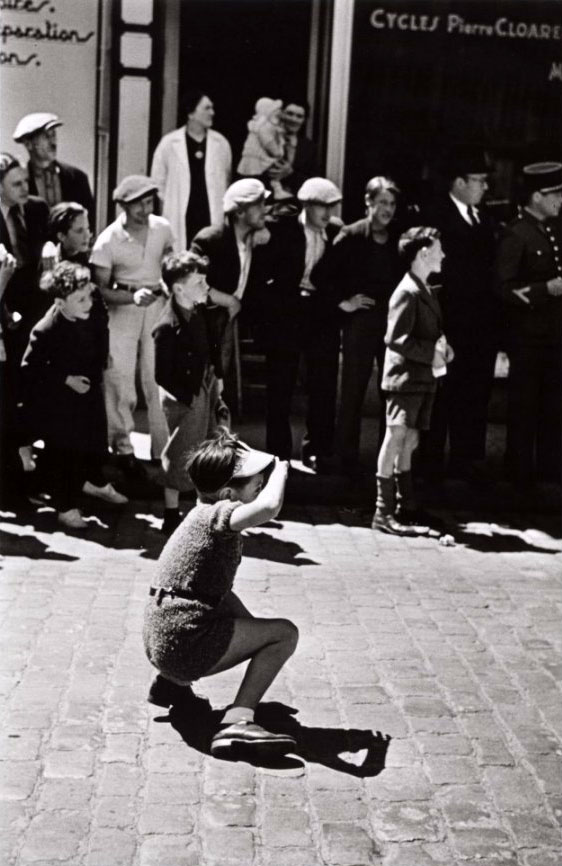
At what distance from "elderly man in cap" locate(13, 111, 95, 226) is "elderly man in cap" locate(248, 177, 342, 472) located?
1.40 meters

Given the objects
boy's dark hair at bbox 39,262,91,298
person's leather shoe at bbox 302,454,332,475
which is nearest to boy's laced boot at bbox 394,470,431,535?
person's leather shoe at bbox 302,454,332,475

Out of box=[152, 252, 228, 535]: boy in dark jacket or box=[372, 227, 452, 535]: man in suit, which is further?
box=[372, 227, 452, 535]: man in suit

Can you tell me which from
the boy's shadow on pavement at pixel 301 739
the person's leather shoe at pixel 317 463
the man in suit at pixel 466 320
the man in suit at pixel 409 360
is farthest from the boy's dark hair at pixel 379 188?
the boy's shadow on pavement at pixel 301 739

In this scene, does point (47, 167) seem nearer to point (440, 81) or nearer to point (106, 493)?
point (106, 493)

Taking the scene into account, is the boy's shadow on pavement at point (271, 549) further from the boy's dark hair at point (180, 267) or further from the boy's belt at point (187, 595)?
the boy's belt at point (187, 595)

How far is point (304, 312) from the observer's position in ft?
29.9

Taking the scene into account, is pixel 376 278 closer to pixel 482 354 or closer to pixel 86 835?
Answer: pixel 482 354

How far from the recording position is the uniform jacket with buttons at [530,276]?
30.2ft

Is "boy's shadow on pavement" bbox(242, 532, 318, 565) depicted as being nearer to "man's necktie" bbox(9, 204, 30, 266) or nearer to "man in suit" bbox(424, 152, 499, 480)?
"man in suit" bbox(424, 152, 499, 480)

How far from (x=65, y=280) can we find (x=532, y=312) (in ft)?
10.5

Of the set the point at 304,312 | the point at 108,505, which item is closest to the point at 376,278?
the point at 304,312

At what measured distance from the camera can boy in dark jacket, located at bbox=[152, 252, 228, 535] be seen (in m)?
7.54

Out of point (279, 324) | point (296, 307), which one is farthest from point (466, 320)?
point (279, 324)

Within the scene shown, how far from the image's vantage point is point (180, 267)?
750cm
